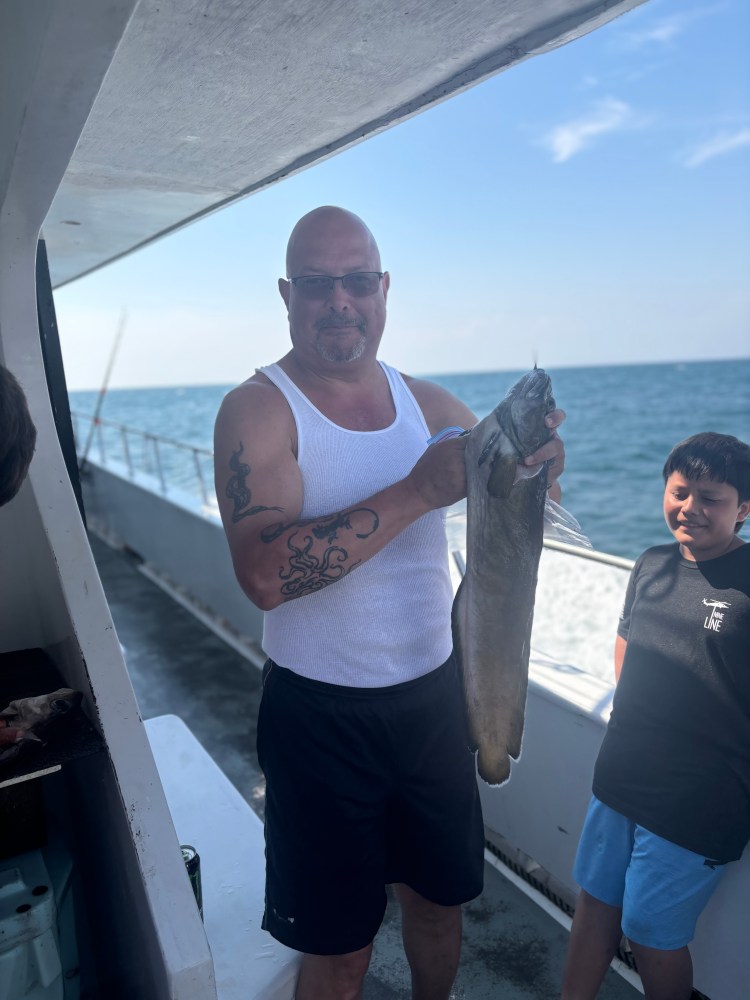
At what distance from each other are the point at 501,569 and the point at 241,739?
9.62 ft

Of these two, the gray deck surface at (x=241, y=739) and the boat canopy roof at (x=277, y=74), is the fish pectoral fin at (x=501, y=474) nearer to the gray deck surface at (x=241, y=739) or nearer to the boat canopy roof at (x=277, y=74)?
the boat canopy roof at (x=277, y=74)

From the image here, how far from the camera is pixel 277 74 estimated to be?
171cm

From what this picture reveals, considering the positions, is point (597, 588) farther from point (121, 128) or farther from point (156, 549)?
point (156, 549)

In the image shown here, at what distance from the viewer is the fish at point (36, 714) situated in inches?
56.4

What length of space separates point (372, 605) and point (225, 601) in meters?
4.03

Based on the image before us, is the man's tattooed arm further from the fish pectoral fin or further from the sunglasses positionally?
the sunglasses

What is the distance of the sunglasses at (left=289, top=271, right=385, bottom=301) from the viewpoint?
70.7 inches

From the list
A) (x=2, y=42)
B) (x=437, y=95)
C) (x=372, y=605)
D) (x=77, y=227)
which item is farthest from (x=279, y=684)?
(x=77, y=227)

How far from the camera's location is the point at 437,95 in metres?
1.89

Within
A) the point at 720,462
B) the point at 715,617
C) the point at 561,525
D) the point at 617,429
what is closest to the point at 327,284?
the point at 561,525

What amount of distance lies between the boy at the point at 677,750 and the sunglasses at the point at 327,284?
103cm

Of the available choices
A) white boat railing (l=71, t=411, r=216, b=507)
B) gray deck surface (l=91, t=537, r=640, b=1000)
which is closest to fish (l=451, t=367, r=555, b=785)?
gray deck surface (l=91, t=537, r=640, b=1000)

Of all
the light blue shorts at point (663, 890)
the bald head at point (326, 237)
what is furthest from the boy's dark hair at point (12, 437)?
the light blue shorts at point (663, 890)

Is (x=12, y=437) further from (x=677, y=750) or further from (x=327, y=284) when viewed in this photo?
(x=677, y=750)
